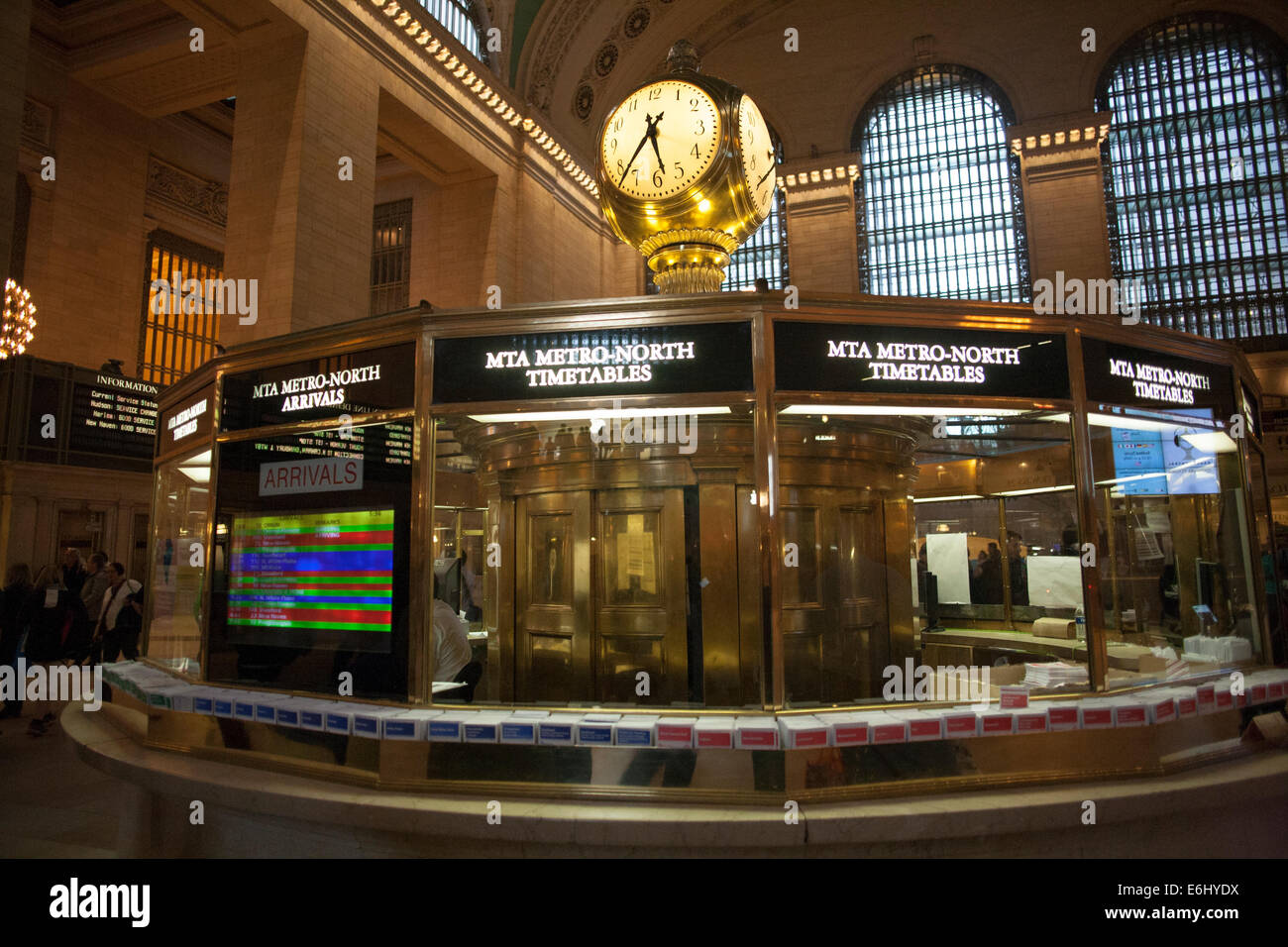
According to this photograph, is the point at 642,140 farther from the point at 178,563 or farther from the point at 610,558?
the point at 178,563

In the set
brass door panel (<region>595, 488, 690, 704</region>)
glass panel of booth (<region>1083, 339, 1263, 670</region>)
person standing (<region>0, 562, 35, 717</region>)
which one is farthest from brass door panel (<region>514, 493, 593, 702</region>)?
person standing (<region>0, 562, 35, 717</region>)

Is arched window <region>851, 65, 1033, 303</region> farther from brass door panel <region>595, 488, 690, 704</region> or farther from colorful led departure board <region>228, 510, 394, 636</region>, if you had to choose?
colorful led departure board <region>228, 510, 394, 636</region>

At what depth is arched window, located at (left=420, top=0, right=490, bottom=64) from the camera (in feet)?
49.5

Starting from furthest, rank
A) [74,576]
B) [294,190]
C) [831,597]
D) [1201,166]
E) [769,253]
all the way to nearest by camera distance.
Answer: [769,253] → [1201,166] → [294,190] → [74,576] → [831,597]

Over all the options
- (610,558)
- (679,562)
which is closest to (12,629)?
(610,558)

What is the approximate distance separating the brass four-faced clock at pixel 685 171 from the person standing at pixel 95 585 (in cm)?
1052

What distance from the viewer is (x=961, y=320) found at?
4180mm

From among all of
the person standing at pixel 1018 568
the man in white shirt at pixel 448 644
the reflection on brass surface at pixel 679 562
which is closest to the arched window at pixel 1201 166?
the person standing at pixel 1018 568

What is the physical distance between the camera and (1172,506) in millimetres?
5941

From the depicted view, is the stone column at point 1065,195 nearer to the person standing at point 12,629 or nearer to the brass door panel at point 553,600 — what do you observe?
the brass door panel at point 553,600

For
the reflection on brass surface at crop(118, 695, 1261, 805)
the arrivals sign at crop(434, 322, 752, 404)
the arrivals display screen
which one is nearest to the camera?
the reflection on brass surface at crop(118, 695, 1261, 805)

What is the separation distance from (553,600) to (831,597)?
1.93m

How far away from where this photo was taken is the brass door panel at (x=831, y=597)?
500 centimetres

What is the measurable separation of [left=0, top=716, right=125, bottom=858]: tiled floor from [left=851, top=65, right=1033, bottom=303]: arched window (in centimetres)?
2003
